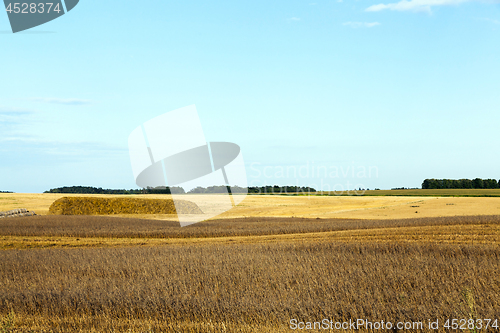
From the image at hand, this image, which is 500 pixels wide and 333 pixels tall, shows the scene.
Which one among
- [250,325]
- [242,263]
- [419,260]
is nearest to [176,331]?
[250,325]

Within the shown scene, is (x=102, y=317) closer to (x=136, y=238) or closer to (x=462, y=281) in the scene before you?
(x=462, y=281)

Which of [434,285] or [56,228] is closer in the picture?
[434,285]

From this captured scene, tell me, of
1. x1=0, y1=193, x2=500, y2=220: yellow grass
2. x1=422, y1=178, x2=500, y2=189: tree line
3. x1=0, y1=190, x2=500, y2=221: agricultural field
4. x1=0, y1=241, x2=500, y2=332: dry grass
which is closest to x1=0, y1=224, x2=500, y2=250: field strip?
x1=0, y1=241, x2=500, y2=332: dry grass

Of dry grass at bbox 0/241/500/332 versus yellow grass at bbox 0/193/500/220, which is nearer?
dry grass at bbox 0/241/500/332

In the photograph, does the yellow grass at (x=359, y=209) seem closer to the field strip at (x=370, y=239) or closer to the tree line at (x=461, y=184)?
the field strip at (x=370, y=239)

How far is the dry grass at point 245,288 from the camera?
23.7 feet

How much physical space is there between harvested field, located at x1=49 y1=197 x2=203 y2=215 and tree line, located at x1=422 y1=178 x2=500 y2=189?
106754 mm

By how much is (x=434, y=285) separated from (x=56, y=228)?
2412cm

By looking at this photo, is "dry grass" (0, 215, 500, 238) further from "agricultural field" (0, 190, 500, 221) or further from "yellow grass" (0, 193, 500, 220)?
"yellow grass" (0, 193, 500, 220)

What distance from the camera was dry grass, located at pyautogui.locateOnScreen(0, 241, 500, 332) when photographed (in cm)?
722

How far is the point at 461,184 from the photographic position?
419 ft

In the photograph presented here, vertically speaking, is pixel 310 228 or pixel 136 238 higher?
pixel 136 238

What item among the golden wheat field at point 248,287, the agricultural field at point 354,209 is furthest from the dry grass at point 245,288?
the agricultural field at point 354,209

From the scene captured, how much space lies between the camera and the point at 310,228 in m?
25.9
